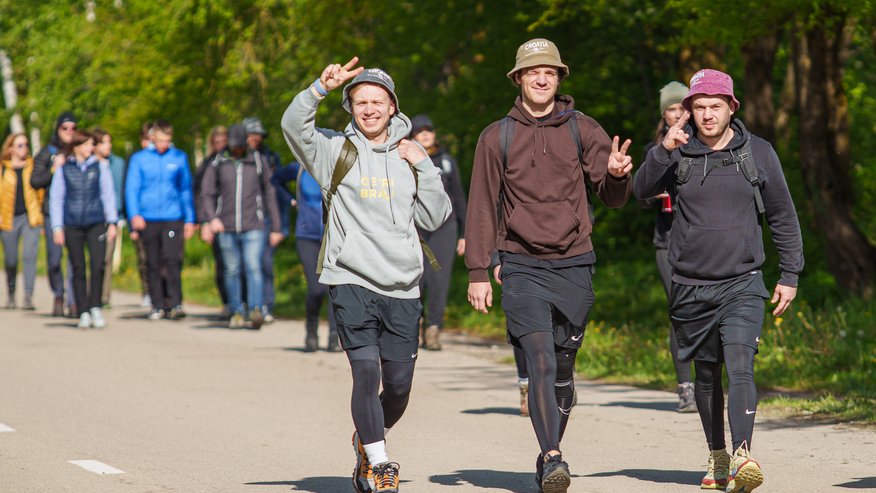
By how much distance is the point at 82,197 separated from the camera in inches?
618

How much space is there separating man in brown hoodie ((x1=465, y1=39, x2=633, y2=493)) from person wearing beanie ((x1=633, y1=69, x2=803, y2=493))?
28cm

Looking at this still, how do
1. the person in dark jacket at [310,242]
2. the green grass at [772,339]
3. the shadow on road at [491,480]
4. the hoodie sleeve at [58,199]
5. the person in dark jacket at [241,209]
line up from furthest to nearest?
the person in dark jacket at [241,209]
the hoodie sleeve at [58,199]
the person in dark jacket at [310,242]
the green grass at [772,339]
the shadow on road at [491,480]

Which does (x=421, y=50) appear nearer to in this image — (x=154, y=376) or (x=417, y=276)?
(x=154, y=376)

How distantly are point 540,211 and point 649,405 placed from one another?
3.71 m

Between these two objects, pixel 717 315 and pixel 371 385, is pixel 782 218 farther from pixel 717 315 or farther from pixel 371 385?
pixel 371 385

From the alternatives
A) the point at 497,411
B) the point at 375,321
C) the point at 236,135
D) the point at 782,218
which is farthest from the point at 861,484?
the point at 236,135

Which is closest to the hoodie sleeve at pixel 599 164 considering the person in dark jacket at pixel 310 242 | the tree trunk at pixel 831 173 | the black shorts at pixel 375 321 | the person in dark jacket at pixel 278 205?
the black shorts at pixel 375 321

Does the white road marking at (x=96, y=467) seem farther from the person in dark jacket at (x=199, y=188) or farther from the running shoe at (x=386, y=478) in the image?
the person in dark jacket at (x=199, y=188)

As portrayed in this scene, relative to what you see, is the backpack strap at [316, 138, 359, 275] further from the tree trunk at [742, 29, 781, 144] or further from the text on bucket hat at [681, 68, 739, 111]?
the tree trunk at [742, 29, 781, 144]

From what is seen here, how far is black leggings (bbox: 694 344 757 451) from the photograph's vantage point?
6582 millimetres

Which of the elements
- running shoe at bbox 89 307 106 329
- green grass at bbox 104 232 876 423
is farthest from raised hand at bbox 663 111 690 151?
running shoe at bbox 89 307 106 329

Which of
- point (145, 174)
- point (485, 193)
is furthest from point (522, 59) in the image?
point (145, 174)

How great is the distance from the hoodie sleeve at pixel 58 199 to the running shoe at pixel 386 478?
9.84m

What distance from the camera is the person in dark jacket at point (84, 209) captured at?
15672mm
